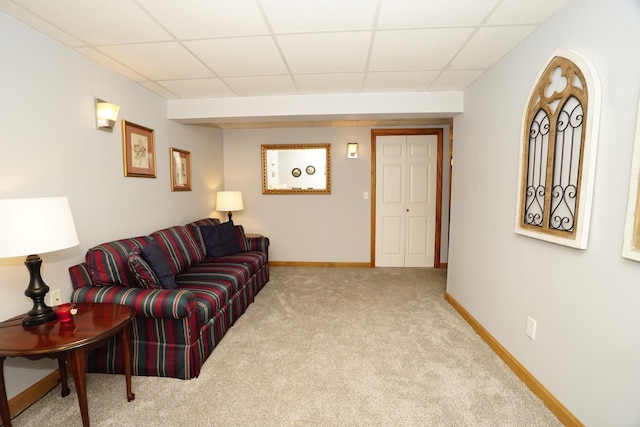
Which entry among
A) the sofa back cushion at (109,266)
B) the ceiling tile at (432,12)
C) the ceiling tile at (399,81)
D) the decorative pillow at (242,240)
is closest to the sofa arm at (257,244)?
the decorative pillow at (242,240)

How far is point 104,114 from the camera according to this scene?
89.0 inches

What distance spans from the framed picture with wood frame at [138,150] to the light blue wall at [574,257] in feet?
10.6

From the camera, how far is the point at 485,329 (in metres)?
2.43

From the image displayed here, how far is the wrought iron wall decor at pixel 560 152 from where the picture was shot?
142 cm

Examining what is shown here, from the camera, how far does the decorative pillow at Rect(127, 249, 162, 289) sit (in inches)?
78.5

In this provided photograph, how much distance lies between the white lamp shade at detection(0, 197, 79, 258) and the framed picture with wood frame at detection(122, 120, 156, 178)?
1.21m

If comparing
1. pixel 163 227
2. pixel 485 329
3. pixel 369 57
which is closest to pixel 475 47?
pixel 369 57

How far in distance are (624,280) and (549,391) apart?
0.89 metres

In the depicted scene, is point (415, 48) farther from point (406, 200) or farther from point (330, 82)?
point (406, 200)

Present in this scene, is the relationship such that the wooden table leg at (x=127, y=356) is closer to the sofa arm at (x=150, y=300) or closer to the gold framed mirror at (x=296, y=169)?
the sofa arm at (x=150, y=300)

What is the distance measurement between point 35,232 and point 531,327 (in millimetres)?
2937

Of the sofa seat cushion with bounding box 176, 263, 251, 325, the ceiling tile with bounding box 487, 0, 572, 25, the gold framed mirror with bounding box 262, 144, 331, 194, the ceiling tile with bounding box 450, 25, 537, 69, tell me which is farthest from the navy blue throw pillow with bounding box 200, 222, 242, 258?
the ceiling tile with bounding box 487, 0, 572, 25

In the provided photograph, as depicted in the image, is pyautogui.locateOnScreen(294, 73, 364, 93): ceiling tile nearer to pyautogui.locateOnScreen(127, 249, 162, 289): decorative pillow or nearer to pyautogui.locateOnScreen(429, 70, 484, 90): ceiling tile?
pyautogui.locateOnScreen(429, 70, 484, 90): ceiling tile

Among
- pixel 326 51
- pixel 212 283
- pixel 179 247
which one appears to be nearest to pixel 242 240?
pixel 179 247
